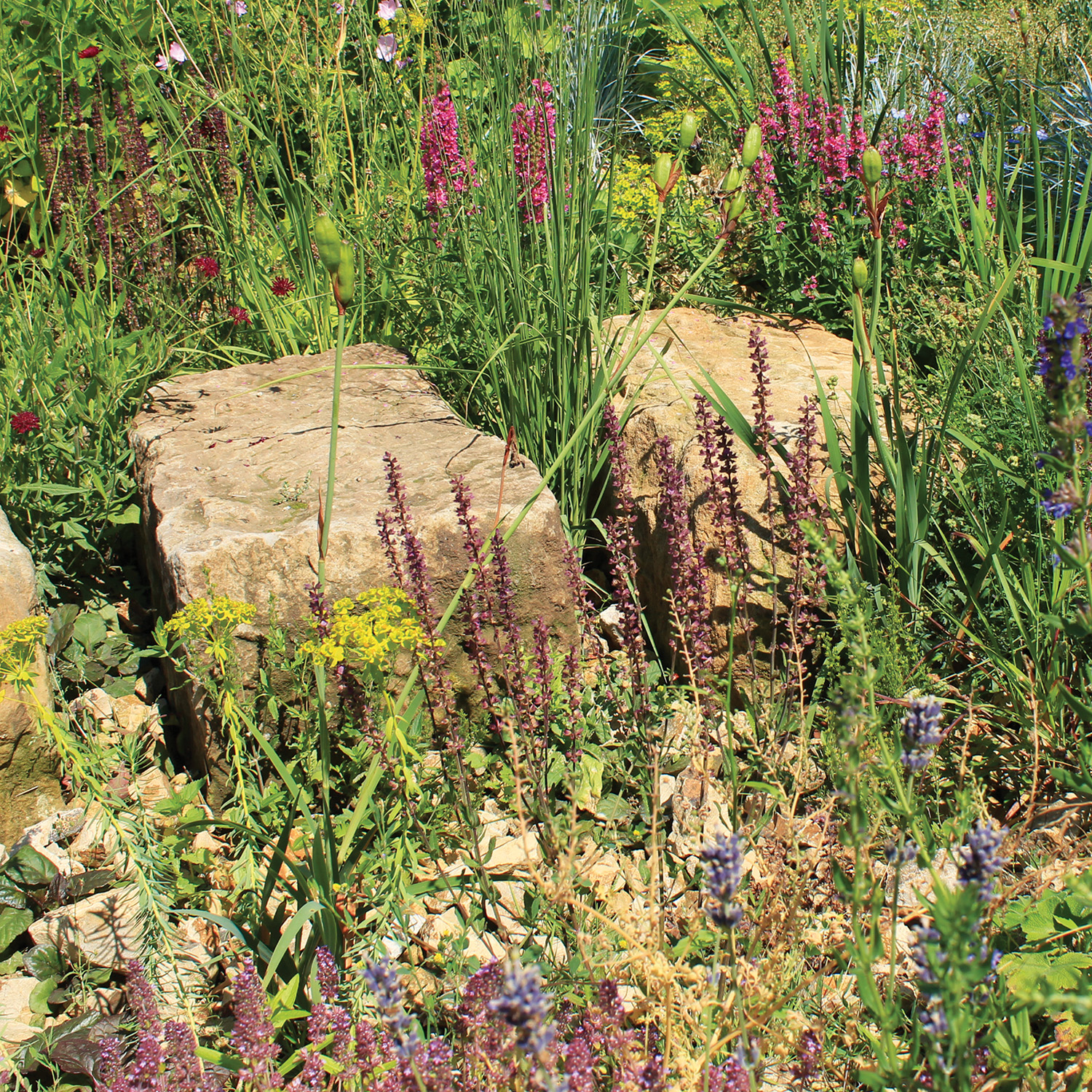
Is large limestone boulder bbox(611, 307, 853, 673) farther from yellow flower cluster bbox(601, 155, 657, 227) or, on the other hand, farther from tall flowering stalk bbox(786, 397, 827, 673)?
yellow flower cluster bbox(601, 155, 657, 227)

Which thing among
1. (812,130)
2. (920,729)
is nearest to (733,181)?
(920,729)

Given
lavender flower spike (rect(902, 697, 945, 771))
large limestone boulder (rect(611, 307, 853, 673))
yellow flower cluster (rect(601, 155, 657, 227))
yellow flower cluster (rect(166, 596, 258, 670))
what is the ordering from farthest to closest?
yellow flower cluster (rect(601, 155, 657, 227))
large limestone boulder (rect(611, 307, 853, 673))
yellow flower cluster (rect(166, 596, 258, 670))
lavender flower spike (rect(902, 697, 945, 771))

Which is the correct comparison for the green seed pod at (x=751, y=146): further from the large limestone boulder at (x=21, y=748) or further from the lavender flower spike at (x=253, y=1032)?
the large limestone boulder at (x=21, y=748)

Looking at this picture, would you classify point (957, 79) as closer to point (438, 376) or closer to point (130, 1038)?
point (438, 376)

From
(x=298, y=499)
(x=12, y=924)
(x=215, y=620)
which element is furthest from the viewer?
(x=298, y=499)

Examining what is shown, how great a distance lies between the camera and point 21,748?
87.7 inches

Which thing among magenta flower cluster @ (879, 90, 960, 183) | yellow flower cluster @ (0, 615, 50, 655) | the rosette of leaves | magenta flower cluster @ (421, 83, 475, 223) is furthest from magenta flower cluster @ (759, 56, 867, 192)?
yellow flower cluster @ (0, 615, 50, 655)

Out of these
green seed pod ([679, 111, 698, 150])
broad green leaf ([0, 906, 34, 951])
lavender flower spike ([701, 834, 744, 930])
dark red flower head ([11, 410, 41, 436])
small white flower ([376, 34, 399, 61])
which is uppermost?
small white flower ([376, 34, 399, 61])

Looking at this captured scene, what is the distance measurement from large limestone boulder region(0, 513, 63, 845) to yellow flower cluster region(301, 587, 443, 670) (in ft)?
3.33

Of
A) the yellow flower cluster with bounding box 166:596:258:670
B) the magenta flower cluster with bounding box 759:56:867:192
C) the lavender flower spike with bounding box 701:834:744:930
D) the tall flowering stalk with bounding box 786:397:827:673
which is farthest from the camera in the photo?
the magenta flower cluster with bounding box 759:56:867:192

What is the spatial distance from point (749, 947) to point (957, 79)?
523 cm

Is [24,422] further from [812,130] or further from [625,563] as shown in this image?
[812,130]

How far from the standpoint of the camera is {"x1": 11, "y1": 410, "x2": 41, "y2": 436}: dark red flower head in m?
2.63

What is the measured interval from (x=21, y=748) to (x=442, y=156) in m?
2.14
